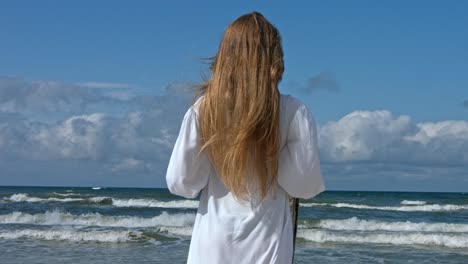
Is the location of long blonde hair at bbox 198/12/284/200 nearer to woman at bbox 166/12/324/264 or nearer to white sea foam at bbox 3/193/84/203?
woman at bbox 166/12/324/264

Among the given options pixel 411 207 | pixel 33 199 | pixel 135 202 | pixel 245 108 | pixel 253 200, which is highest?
pixel 411 207

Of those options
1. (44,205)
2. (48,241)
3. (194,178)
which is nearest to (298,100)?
(194,178)

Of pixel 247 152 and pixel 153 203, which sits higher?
pixel 247 152

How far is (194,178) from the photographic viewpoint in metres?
2.02

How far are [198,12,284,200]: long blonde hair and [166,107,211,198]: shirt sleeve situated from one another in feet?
0.10

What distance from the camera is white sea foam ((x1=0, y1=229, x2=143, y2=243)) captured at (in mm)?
13678

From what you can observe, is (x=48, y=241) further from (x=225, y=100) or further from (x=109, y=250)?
(x=225, y=100)

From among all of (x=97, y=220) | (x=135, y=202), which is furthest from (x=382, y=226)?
(x=135, y=202)

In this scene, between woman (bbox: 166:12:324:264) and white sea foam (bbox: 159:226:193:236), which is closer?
woman (bbox: 166:12:324:264)

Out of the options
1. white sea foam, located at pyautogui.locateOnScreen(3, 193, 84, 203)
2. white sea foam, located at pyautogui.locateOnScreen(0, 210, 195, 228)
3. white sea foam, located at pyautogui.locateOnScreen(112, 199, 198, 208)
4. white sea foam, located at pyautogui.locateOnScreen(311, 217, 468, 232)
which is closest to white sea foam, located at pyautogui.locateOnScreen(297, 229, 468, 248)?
white sea foam, located at pyautogui.locateOnScreen(311, 217, 468, 232)

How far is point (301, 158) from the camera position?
1.96 meters

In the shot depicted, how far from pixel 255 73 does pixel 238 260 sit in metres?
0.60

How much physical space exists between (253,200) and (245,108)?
0.30 m

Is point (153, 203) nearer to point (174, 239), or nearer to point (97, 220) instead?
point (97, 220)
